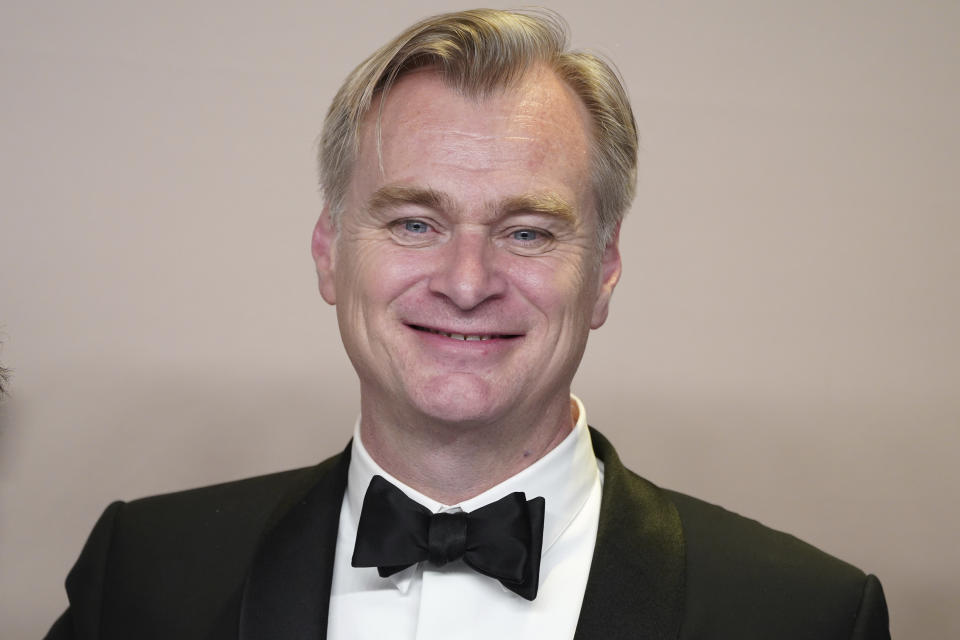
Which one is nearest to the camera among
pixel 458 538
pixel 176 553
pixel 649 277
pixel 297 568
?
pixel 458 538

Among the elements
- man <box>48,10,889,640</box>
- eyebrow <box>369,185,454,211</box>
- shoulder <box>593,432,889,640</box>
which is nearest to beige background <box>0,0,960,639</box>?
man <box>48,10,889,640</box>

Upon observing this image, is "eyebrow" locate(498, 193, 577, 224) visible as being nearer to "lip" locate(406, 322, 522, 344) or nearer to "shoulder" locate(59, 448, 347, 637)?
"lip" locate(406, 322, 522, 344)

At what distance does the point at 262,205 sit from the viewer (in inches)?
150

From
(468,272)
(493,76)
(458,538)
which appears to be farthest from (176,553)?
(493,76)

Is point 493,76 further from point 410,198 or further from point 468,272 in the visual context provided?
point 468,272

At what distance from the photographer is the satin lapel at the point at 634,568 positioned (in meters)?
2.27

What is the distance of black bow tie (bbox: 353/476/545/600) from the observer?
7.54ft

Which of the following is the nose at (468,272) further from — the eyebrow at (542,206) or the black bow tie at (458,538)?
the black bow tie at (458,538)

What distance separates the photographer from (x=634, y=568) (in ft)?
7.72

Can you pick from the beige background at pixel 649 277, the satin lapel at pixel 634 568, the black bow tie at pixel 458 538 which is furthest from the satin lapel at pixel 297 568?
the beige background at pixel 649 277

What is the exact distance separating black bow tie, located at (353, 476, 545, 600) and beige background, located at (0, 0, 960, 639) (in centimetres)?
149

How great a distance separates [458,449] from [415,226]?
42cm

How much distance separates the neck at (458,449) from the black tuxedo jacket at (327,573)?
0.16 metres

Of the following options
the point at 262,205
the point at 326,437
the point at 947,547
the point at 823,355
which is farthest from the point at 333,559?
the point at 947,547
